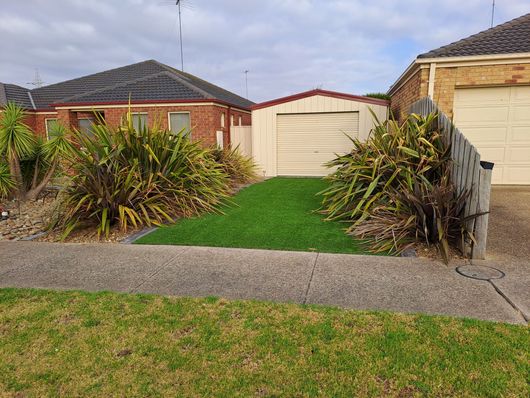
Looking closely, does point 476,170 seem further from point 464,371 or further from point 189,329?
point 189,329

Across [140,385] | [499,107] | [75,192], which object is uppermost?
[499,107]

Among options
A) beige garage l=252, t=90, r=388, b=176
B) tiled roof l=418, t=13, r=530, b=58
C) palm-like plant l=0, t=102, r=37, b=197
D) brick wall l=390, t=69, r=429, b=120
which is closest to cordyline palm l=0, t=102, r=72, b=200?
palm-like plant l=0, t=102, r=37, b=197

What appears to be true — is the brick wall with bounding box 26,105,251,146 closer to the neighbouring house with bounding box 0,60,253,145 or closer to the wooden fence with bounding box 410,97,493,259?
the neighbouring house with bounding box 0,60,253,145

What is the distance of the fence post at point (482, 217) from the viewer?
4863 mm

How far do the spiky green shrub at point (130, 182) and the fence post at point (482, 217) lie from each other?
496 centimetres

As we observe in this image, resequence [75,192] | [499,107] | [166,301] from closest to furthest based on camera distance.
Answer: [166,301] → [75,192] → [499,107]

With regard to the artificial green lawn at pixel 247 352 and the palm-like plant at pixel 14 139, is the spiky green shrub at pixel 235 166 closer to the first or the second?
the palm-like plant at pixel 14 139

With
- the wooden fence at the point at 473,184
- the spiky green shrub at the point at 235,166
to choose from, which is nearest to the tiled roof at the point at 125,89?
the spiky green shrub at the point at 235,166

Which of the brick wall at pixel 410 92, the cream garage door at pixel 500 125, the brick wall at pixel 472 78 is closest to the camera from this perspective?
the brick wall at pixel 472 78

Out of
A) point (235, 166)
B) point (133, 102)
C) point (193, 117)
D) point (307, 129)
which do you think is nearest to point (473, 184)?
point (235, 166)

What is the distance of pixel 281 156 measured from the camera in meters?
14.9

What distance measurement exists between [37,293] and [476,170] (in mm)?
5429

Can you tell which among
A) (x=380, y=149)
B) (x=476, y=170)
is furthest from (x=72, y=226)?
(x=476, y=170)

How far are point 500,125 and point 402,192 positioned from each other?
5.33 metres
